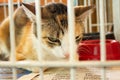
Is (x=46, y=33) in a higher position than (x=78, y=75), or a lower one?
higher

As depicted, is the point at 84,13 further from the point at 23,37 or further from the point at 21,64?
the point at 21,64

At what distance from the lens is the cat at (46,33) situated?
655 millimetres

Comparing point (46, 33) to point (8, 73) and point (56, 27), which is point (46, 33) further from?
point (8, 73)

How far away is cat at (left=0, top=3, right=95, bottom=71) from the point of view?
0.66 metres

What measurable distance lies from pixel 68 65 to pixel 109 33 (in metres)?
0.73

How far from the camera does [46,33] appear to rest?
0.73 m

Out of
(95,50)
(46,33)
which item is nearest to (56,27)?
(46,33)

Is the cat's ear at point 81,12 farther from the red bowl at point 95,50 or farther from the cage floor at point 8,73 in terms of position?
the cage floor at point 8,73

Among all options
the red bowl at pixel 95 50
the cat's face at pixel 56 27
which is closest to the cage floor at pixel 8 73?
the cat's face at pixel 56 27

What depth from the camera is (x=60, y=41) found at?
71cm

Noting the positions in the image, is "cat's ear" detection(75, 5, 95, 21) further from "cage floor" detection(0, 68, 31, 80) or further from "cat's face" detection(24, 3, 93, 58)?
"cage floor" detection(0, 68, 31, 80)

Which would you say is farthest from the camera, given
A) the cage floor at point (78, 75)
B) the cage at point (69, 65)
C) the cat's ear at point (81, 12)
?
the cat's ear at point (81, 12)

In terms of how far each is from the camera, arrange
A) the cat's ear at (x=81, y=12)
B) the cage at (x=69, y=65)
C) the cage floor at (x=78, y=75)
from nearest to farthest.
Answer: the cage at (x=69, y=65)
the cage floor at (x=78, y=75)
the cat's ear at (x=81, y=12)

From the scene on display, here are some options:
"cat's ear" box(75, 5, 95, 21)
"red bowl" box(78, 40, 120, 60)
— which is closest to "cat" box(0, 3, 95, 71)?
"cat's ear" box(75, 5, 95, 21)
